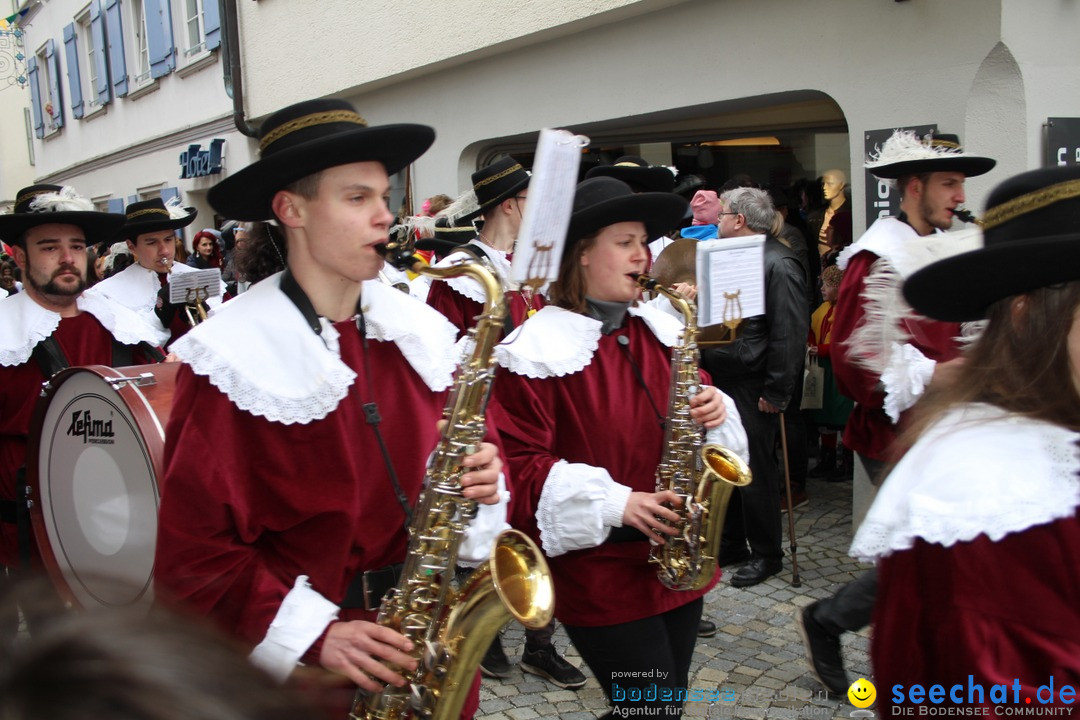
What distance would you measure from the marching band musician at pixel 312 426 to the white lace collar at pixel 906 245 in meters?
1.86

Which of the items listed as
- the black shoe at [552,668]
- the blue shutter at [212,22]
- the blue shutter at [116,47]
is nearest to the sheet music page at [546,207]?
the black shoe at [552,668]

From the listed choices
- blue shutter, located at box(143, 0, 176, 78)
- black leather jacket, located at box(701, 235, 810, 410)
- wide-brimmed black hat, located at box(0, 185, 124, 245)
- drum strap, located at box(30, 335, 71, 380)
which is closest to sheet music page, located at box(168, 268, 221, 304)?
wide-brimmed black hat, located at box(0, 185, 124, 245)

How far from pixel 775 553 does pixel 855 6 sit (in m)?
3.38

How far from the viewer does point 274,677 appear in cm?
80

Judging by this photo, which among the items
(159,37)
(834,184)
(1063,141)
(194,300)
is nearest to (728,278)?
(1063,141)

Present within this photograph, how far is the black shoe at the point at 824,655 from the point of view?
358 centimetres

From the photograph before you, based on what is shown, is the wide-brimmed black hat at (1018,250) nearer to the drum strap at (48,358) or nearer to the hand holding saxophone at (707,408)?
the hand holding saxophone at (707,408)

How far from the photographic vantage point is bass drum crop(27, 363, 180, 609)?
2914 millimetres

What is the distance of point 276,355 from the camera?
6.52 feet

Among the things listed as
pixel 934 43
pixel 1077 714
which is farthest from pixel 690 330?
pixel 934 43

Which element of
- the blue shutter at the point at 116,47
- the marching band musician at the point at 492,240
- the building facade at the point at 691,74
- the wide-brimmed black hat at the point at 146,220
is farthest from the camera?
the blue shutter at the point at 116,47

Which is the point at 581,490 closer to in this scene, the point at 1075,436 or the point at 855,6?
the point at 1075,436

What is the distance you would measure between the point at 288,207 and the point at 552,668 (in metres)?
2.82

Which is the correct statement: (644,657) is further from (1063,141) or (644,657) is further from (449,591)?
(1063,141)
